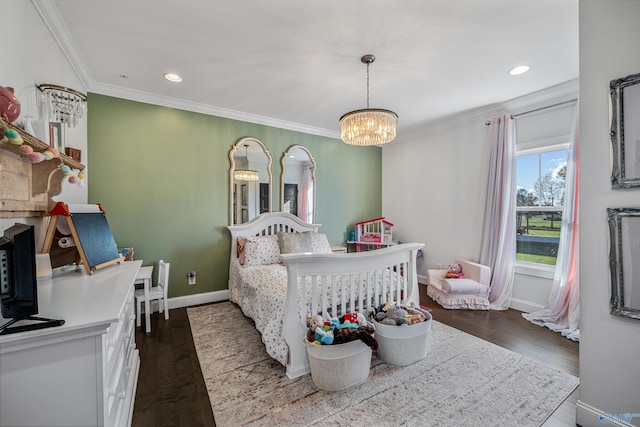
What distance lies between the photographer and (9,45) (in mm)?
1420

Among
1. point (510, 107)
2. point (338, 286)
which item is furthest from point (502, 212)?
point (338, 286)

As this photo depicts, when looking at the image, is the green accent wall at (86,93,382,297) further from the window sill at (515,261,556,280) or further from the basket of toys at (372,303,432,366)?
the window sill at (515,261,556,280)

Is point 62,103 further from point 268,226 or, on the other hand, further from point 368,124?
point 268,226

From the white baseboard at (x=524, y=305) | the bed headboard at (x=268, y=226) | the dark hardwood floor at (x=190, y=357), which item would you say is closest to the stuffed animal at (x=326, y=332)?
the dark hardwood floor at (x=190, y=357)

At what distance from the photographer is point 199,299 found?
3.58 m

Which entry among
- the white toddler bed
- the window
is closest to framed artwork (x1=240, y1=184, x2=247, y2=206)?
the white toddler bed

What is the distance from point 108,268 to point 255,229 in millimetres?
2166

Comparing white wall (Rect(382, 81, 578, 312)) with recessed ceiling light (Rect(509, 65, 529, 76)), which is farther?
white wall (Rect(382, 81, 578, 312))

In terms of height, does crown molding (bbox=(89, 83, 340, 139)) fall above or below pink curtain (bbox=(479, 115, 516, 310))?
above

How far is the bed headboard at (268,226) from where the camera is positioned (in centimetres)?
370

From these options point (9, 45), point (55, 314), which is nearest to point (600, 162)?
point (55, 314)

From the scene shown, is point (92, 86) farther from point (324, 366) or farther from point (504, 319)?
point (504, 319)

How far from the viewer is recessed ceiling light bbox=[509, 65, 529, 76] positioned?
262 cm

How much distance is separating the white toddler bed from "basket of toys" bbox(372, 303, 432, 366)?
26 centimetres
